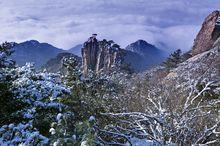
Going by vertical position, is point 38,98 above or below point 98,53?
above

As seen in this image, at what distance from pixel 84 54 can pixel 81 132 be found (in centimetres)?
7186

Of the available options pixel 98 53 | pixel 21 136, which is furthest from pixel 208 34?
pixel 98 53

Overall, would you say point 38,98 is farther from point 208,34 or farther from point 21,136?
point 208,34

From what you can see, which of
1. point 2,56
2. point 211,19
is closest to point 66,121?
point 2,56

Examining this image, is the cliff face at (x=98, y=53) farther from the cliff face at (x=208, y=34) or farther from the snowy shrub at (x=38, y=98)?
the snowy shrub at (x=38, y=98)

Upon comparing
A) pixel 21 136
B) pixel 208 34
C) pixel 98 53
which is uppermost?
pixel 21 136

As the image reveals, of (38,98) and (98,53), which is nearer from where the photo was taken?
(38,98)

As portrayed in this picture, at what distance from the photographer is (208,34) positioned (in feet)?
131

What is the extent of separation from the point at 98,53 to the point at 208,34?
38.7 m

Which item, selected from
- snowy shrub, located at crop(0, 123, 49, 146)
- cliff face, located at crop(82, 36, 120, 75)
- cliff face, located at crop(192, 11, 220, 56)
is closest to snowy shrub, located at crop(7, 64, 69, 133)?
snowy shrub, located at crop(0, 123, 49, 146)

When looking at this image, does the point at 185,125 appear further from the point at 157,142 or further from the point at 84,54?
the point at 84,54

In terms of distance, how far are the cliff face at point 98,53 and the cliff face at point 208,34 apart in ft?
101

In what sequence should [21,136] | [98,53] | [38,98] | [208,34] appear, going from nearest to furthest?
1. [21,136]
2. [38,98]
3. [208,34]
4. [98,53]

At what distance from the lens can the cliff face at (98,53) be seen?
73.2 meters
